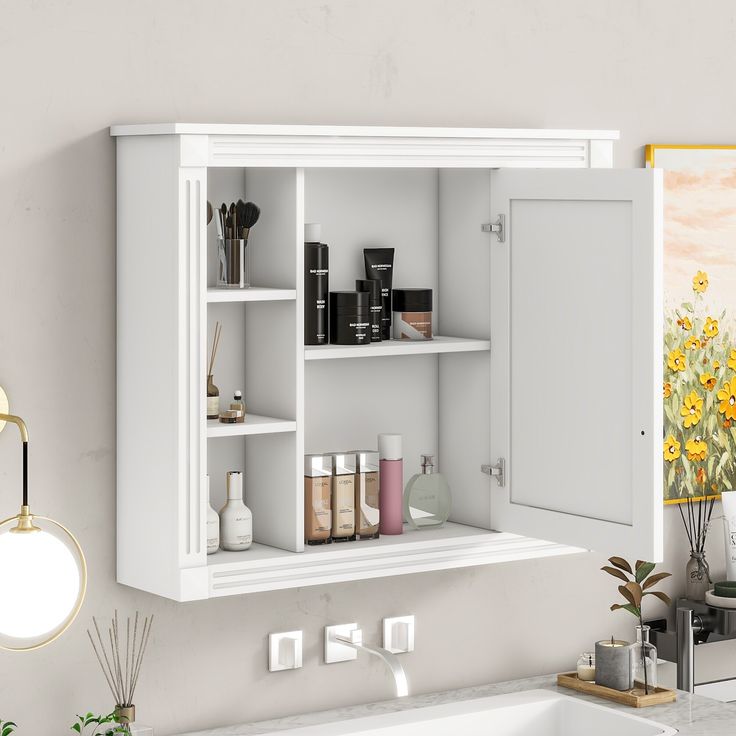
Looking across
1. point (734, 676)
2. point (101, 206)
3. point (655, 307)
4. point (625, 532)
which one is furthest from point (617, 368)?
point (734, 676)

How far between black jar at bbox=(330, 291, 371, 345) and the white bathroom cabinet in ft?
0.13

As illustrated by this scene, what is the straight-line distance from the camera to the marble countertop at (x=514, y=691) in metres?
2.60

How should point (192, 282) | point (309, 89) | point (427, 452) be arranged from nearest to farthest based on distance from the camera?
point (192, 282)
point (309, 89)
point (427, 452)

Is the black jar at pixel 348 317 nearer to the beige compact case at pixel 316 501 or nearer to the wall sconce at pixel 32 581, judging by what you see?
the beige compact case at pixel 316 501

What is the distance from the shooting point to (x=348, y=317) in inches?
101

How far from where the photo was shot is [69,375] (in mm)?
2445

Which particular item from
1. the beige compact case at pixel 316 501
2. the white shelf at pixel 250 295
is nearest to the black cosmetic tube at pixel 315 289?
the white shelf at pixel 250 295

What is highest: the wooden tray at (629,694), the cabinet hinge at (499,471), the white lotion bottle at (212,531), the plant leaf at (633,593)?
the cabinet hinge at (499,471)

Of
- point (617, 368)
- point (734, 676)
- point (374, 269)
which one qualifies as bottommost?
point (734, 676)

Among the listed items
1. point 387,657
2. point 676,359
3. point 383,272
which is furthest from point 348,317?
point 676,359

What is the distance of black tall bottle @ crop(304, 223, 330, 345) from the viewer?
2520mm

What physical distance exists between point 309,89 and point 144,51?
1.11 feet

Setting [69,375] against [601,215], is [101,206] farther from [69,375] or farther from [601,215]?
[601,215]

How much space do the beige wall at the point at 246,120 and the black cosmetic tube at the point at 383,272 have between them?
0.86 ft
